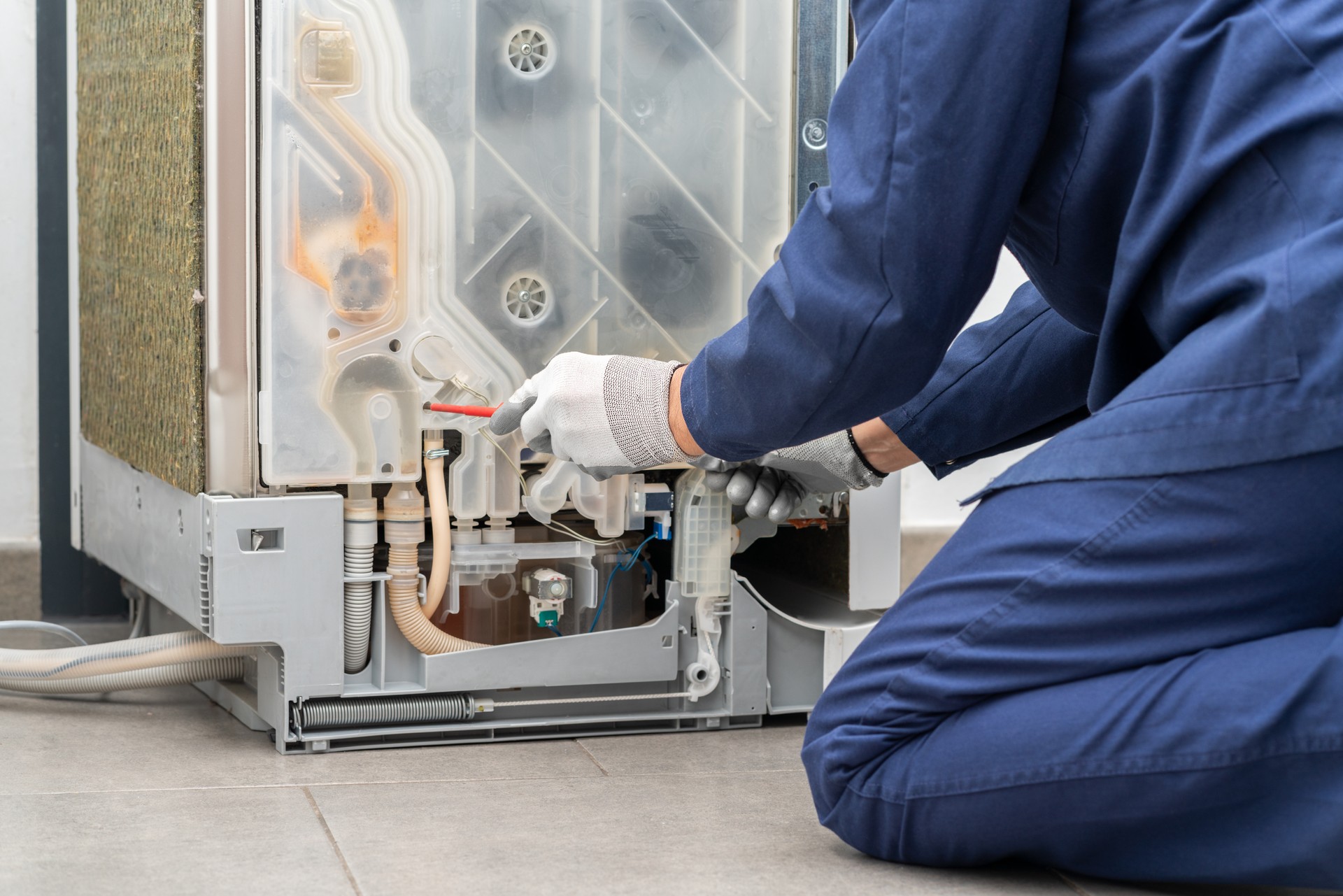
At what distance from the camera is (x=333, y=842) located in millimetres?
986

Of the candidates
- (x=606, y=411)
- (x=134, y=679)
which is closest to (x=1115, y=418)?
(x=606, y=411)

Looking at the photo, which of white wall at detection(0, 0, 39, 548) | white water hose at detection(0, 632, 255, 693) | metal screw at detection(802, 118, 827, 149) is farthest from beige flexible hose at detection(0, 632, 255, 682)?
metal screw at detection(802, 118, 827, 149)

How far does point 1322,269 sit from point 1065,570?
0.71 feet

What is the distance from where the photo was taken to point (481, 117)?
125 centimetres

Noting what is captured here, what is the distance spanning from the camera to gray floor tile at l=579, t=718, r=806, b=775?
125 cm

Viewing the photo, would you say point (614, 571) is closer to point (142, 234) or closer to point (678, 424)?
point (678, 424)

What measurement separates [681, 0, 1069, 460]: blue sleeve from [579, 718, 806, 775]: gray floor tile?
1.29 ft

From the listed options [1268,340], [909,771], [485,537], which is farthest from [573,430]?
[1268,340]

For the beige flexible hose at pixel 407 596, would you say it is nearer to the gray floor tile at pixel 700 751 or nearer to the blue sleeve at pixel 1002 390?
the gray floor tile at pixel 700 751

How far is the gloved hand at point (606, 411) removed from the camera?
1.10 meters

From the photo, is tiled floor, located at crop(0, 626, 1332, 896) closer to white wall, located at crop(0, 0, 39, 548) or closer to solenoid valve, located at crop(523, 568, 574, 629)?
solenoid valve, located at crop(523, 568, 574, 629)

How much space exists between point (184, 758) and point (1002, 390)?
761 mm

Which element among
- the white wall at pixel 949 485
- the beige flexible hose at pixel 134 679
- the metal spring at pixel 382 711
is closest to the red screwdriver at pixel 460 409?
the metal spring at pixel 382 711

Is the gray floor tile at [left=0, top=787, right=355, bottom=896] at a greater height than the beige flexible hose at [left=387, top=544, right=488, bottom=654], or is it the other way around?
the beige flexible hose at [left=387, top=544, right=488, bottom=654]
